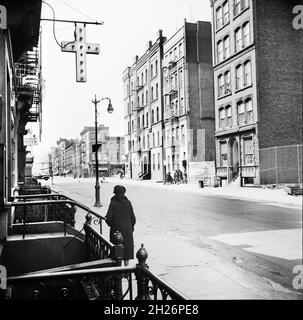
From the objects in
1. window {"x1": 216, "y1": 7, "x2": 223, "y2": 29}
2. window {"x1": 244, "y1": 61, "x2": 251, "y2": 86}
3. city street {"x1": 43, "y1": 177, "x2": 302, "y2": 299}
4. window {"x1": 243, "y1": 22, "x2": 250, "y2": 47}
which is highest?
window {"x1": 216, "y1": 7, "x2": 223, "y2": 29}

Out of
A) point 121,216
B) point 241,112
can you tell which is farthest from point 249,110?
point 121,216

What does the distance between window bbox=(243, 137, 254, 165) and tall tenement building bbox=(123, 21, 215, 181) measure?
9.45 meters

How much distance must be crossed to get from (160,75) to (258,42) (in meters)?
22.4

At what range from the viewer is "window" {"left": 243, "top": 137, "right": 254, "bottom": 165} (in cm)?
2941

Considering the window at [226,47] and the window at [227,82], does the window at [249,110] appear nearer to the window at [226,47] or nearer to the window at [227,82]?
the window at [227,82]

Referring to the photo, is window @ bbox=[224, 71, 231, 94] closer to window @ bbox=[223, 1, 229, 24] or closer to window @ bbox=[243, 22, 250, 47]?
window @ bbox=[243, 22, 250, 47]

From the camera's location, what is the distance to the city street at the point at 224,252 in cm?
575

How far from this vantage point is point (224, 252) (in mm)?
8055

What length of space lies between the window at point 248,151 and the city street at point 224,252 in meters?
15.7

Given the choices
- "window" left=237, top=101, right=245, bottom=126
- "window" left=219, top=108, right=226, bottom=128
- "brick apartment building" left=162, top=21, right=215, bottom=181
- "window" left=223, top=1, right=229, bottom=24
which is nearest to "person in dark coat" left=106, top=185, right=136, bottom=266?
"window" left=237, top=101, right=245, bottom=126

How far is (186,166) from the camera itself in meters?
42.0

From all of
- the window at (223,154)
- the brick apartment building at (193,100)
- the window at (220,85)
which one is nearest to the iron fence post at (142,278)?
the window at (223,154)

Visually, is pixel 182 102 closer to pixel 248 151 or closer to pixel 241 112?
pixel 241 112

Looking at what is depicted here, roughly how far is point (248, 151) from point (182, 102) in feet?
52.1
